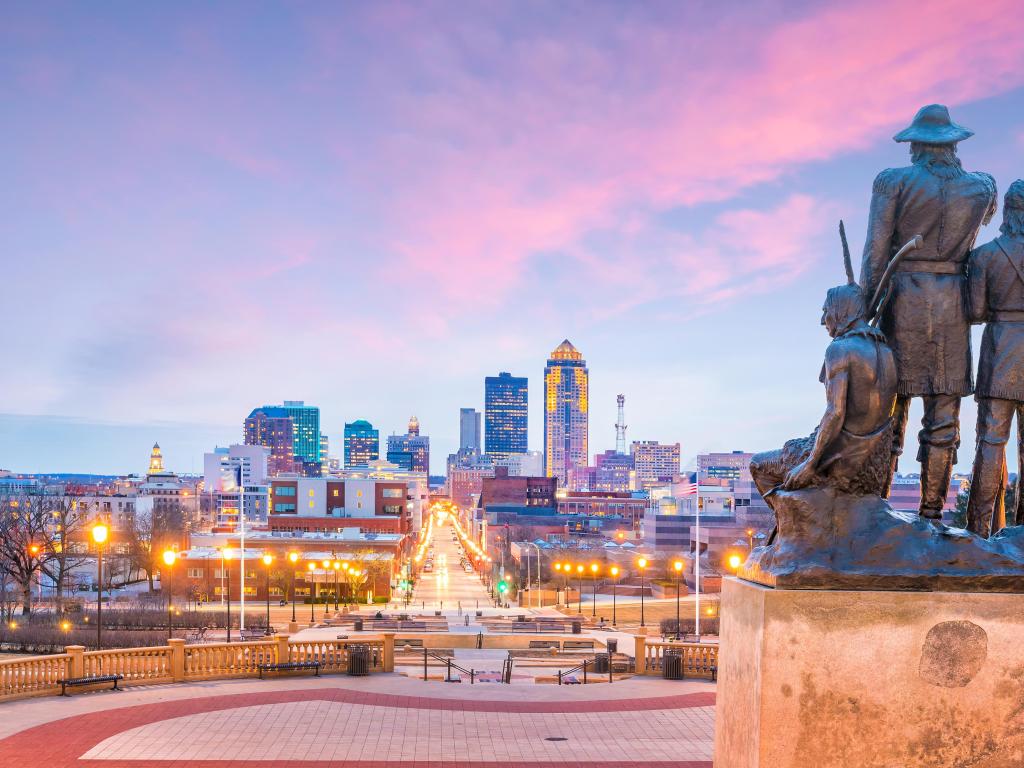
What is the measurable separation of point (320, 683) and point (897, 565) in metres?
21.3

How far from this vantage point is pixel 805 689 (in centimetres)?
1038

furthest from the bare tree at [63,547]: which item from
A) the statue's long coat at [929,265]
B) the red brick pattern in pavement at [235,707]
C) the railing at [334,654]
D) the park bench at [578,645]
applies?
the statue's long coat at [929,265]

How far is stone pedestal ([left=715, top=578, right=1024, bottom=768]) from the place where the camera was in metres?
10.3

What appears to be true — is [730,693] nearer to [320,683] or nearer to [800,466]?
[800,466]

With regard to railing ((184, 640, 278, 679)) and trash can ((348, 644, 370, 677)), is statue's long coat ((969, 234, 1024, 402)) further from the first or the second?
railing ((184, 640, 278, 679))

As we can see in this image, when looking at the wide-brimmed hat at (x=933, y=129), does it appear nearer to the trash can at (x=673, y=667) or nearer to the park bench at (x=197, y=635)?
the trash can at (x=673, y=667)

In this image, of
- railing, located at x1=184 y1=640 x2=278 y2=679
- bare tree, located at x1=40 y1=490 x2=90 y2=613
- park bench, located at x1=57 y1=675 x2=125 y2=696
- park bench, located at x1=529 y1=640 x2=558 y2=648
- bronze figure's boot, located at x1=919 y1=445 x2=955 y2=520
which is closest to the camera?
bronze figure's boot, located at x1=919 y1=445 x2=955 y2=520

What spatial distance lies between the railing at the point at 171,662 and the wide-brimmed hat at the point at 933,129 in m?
23.6

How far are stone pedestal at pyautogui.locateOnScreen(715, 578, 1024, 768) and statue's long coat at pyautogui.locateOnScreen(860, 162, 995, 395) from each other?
113 inches

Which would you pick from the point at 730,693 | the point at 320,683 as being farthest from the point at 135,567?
the point at 730,693

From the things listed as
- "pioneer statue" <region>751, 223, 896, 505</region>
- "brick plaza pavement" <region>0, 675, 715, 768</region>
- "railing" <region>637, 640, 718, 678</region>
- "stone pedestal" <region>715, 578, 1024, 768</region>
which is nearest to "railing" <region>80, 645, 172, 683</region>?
"brick plaza pavement" <region>0, 675, 715, 768</region>

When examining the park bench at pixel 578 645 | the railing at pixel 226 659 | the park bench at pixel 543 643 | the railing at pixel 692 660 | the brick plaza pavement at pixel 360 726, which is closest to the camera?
the brick plaza pavement at pixel 360 726

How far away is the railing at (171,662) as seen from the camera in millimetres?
25216

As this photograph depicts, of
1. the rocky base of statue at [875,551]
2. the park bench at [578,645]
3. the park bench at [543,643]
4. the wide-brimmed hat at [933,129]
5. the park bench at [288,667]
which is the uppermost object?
the wide-brimmed hat at [933,129]
